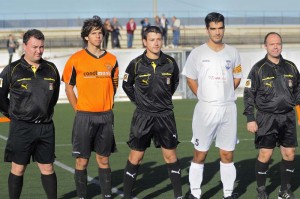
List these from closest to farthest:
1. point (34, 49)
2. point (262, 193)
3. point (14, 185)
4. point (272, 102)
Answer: point (34, 49), point (14, 185), point (272, 102), point (262, 193)

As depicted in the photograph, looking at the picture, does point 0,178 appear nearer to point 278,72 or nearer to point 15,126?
point 15,126

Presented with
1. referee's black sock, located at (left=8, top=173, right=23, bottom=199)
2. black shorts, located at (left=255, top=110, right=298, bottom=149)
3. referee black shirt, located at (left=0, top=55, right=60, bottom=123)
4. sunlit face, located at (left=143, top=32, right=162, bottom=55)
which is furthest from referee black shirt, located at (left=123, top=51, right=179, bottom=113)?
referee's black sock, located at (left=8, top=173, right=23, bottom=199)

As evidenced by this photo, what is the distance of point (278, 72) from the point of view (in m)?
10.5

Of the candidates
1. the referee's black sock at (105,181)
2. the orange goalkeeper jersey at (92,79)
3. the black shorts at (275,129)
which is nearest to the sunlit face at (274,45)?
the black shorts at (275,129)

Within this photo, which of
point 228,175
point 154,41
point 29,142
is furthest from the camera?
point 228,175

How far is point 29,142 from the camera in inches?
368

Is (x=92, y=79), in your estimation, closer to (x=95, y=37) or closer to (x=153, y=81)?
(x=95, y=37)

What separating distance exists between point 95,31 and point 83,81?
62 centimetres

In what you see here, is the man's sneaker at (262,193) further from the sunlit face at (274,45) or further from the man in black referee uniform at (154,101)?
the sunlit face at (274,45)

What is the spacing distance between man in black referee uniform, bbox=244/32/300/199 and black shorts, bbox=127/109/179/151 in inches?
38.8

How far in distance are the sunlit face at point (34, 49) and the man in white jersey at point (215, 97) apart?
80.4 inches

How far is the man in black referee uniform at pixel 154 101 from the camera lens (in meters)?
10.3

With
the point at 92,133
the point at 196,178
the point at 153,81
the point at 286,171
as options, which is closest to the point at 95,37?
the point at 153,81

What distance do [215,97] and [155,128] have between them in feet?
2.85
